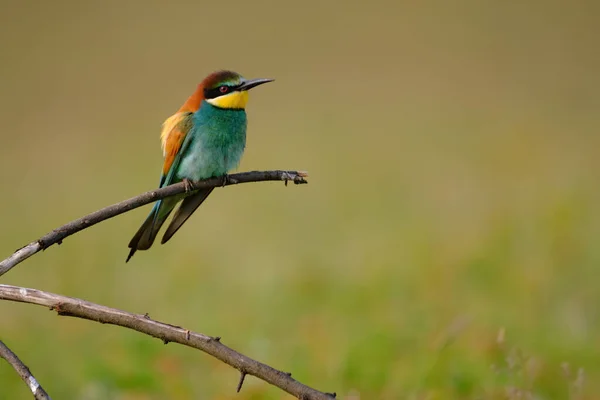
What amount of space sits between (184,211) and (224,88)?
20.4 inches

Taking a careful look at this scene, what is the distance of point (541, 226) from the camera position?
4.10 m

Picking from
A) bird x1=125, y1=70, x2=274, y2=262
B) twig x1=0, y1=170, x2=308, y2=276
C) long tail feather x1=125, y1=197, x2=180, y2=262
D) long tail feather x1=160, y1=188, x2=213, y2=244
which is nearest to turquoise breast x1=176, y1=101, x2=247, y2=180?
bird x1=125, y1=70, x2=274, y2=262

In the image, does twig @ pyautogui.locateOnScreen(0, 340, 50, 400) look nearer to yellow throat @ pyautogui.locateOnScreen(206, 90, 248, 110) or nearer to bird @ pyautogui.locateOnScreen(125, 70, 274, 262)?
bird @ pyautogui.locateOnScreen(125, 70, 274, 262)

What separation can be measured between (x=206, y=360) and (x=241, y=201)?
7.93 feet

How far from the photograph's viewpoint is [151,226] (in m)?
2.29

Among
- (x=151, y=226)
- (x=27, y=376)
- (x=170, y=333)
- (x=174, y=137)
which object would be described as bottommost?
(x=27, y=376)

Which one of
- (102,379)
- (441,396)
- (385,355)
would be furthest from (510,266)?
(102,379)

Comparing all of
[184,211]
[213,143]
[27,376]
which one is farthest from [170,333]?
[213,143]

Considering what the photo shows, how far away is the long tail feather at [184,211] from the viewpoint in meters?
2.20

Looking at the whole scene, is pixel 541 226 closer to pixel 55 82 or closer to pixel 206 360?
pixel 206 360

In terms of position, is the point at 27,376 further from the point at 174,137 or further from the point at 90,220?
the point at 174,137

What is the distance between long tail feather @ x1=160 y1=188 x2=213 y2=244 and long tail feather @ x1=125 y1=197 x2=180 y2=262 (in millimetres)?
63

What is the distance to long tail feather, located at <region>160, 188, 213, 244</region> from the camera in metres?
2.20

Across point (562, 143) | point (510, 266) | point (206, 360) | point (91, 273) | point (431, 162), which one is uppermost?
point (562, 143)
